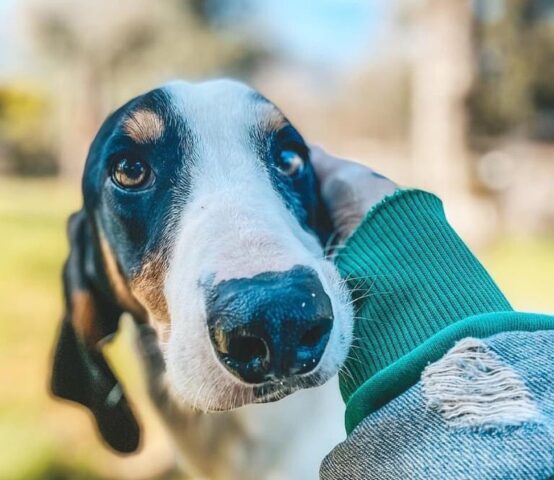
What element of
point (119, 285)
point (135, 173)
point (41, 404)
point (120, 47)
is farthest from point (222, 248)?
point (120, 47)

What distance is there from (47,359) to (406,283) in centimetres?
368

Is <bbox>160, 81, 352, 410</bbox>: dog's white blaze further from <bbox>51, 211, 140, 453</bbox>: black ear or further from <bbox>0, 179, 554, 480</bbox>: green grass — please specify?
<bbox>0, 179, 554, 480</bbox>: green grass

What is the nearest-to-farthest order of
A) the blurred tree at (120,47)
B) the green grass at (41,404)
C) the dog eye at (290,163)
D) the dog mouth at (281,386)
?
the dog mouth at (281,386) → the dog eye at (290,163) → the green grass at (41,404) → the blurred tree at (120,47)

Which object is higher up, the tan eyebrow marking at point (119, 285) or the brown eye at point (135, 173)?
the brown eye at point (135, 173)

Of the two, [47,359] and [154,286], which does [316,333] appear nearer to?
[154,286]

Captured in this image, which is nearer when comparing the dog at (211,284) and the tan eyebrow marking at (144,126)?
the dog at (211,284)

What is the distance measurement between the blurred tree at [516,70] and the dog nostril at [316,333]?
14717 mm

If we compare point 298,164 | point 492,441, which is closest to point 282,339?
point 492,441

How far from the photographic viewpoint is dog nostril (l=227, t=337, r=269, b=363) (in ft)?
3.96

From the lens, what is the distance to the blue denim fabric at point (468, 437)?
1025 millimetres

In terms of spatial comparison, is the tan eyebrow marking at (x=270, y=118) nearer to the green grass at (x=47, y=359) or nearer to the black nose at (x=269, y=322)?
the black nose at (x=269, y=322)

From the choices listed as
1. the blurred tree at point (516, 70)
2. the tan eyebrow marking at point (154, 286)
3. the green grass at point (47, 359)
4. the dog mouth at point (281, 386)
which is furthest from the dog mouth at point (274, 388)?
the blurred tree at point (516, 70)

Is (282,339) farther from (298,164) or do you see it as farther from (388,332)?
(298,164)

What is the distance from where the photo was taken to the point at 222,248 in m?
1.32
